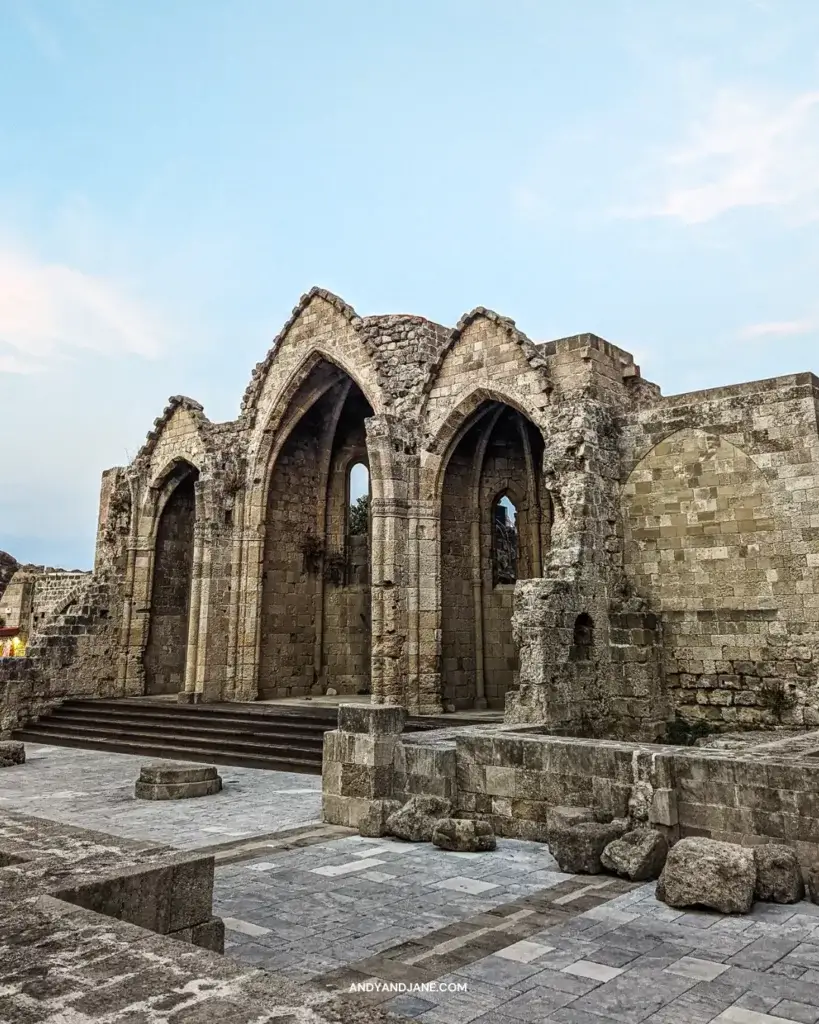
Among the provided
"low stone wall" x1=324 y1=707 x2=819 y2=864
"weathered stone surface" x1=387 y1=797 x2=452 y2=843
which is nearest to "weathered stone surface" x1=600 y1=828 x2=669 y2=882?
"low stone wall" x1=324 y1=707 x2=819 y2=864

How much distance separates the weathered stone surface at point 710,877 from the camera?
4.50m

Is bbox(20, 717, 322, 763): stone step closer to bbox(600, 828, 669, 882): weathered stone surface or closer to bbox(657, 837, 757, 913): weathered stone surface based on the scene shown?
bbox(600, 828, 669, 882): weathered stone surface

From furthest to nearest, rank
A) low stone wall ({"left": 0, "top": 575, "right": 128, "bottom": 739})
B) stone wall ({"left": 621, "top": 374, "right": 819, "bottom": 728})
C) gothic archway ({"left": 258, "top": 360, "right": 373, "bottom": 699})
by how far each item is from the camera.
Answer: gothic archway ({"left": 258, "top": 360, "right": 373, "bottom": 699}), low stone wall ({"left": 0, "top": 575, "right": 128, "bottom": 739}), stone wall ({"left": 621, "top": 374, "right": 819, "bottom": 728})

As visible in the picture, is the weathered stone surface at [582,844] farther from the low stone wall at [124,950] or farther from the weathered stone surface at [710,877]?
the low stone wall at [124,950]

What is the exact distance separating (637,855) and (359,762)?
8.94 feet

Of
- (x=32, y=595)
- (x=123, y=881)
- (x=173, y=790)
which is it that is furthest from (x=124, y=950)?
(x=32, y=595)

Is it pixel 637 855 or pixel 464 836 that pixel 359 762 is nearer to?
pixel 464 836

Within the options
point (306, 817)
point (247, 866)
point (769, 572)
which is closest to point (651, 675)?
point (769, 572)

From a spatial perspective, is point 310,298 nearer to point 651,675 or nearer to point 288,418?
point 288,418

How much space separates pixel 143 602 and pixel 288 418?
564cm

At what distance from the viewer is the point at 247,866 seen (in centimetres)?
573

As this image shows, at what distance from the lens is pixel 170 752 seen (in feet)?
41.1

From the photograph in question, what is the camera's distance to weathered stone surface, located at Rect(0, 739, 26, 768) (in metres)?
11.5

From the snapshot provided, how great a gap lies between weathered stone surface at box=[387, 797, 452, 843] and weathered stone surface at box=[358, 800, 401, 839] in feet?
0.22
